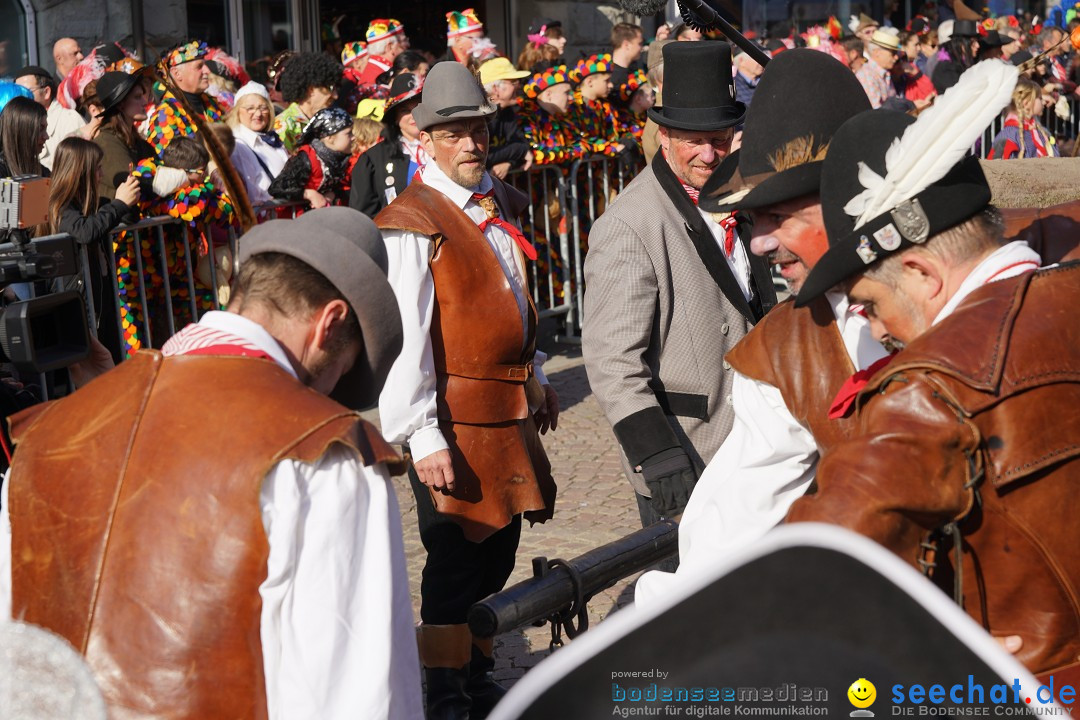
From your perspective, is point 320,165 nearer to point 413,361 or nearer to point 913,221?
point 413,361

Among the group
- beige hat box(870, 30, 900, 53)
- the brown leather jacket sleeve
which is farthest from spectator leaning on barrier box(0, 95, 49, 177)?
beige hat box(870, 30, 900, 53)

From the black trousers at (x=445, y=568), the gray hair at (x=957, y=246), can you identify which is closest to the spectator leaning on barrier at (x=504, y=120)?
the black trousers at (x=445, y=568)

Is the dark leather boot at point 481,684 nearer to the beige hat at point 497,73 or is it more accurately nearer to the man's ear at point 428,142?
the man's ear at point 428,142

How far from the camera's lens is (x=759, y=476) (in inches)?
99.7

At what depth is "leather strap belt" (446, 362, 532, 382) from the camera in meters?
4.09

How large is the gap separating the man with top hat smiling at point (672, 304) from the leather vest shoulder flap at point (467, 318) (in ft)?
0.92

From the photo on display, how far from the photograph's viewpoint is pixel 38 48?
999 centimetres

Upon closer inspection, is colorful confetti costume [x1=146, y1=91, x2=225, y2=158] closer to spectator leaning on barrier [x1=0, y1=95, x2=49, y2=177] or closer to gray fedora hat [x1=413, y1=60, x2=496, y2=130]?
spectator leaning on barrier [x1=0, y1=95, x2=49, y2=177]

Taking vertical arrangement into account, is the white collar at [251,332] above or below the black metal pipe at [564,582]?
above

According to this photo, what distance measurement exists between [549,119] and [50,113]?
130 inches

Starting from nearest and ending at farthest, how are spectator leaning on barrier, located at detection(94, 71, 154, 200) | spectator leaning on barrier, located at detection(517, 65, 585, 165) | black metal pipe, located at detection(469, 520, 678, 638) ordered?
1. black metal pipe, located at detection(469, 520, 678, 638)
2. spectator leaning on barrier, located at detection(94, 71, 154, 200)
3. spectator leaning on barrier, located at detection(517, 65, 585, 165)

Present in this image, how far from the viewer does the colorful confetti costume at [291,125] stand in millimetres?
8250

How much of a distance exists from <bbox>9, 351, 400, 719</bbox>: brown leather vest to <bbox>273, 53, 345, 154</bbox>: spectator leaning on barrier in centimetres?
619

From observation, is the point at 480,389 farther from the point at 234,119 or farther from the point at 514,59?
the point at 514,59
